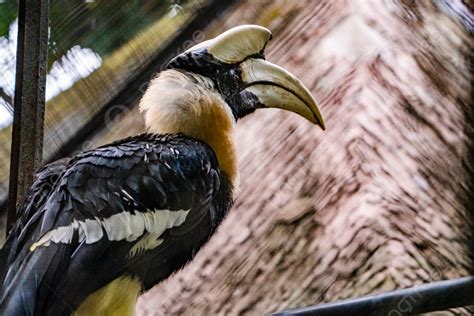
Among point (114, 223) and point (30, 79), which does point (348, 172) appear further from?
point (30, 79)

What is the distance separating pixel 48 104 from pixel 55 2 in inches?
6.4

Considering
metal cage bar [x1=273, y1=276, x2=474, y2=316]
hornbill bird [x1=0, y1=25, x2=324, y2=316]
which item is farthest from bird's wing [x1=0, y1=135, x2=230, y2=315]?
metal cage bar [x1=273, y1=276, x2=474, y2=316]

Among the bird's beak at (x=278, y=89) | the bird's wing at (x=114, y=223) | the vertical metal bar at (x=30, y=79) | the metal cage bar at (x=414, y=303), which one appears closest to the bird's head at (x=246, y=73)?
the bird's beak at (x=278, y=89)

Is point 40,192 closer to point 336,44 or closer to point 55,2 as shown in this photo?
point 55,2

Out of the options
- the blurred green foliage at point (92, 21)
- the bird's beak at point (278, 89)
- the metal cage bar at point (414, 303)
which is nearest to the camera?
the metal cage bar at point (414, 303)

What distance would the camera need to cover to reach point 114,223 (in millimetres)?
1278

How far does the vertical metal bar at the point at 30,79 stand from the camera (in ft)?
4.19

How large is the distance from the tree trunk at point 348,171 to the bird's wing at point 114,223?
88 millimetres

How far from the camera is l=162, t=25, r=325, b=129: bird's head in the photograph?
1500 mm

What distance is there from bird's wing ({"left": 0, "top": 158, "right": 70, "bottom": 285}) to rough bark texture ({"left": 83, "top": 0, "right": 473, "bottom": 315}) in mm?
188

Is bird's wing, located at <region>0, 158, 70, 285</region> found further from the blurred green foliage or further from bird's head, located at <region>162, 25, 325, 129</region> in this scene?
bird's head, located at <region>162, 25, 325, 129</region>

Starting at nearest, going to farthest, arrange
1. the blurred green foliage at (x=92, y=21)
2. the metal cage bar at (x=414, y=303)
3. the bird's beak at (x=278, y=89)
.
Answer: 1. the metal cage bar at (x=414, y=303)
2. the blurred green foliage at (x=92, y=21)
3. the bird's beak at (x=278, y=89)

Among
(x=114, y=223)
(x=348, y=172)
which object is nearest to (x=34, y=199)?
(x=114, y=223)

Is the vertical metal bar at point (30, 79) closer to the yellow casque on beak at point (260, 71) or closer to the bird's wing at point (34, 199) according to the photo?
the bird's wing at point (34, 199)
